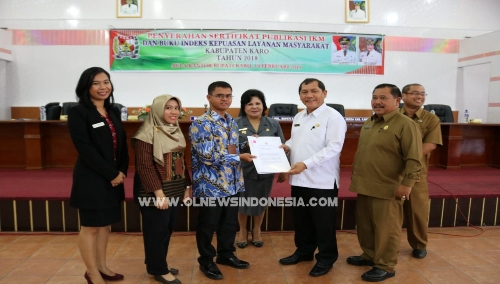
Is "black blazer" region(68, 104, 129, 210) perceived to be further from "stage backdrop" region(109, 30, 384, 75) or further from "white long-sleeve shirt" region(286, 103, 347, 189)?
"stage backdrop" region(109, 30, 384, 75)

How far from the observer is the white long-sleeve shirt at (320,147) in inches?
81.0

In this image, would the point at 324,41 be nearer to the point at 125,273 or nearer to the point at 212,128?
the point at 212,128

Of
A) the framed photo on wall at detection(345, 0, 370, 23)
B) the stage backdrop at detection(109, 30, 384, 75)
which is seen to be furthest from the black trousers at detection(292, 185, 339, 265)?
the framed photo on wall at detection(345, 0, 370, 23)

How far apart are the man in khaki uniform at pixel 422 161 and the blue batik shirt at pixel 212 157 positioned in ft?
4.56

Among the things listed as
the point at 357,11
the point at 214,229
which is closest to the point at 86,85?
the point at 214,229

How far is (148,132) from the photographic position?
1793mm

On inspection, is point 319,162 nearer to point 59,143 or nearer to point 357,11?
point 59,143

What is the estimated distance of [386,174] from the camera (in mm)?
2062

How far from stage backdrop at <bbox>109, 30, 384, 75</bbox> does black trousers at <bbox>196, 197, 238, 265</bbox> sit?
15.7ft

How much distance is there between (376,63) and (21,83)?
7280 mm

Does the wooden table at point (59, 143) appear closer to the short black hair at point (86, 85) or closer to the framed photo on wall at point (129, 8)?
the short black hair at point (86, 85)

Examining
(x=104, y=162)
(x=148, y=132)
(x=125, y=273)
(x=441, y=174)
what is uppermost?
(x=148, y=132)

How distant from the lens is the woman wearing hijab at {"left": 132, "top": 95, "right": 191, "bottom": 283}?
A: 1.80 metres

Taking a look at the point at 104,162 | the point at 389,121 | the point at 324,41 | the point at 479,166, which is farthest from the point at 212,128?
the point at 324,41
